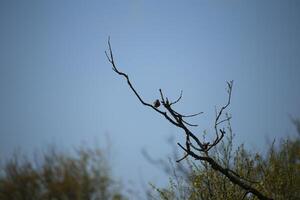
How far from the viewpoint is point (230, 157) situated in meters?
6.56

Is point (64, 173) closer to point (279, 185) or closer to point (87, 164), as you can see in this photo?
point (87, 164)

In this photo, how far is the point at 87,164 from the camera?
61.4ft

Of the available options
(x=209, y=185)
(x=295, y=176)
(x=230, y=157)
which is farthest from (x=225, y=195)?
(x=295, y=176)

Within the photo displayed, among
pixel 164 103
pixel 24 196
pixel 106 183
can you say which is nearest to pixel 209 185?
pixel 164 103

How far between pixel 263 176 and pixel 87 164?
13660mm

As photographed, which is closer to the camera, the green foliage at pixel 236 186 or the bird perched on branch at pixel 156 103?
the bird perched on branch at pixel 156 103

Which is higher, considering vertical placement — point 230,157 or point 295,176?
point 230,157

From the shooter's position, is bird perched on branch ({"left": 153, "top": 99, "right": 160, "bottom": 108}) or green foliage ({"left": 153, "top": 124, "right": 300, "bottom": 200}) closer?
bird perched on branch ({"left": 153, "top": 99, "right": 160, "bottom": 108})

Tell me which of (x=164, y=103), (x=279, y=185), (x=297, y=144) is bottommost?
(x=164, y=103)

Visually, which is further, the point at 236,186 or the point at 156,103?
the point at 236,186

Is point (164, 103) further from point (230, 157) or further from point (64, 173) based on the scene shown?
point (64, 173)

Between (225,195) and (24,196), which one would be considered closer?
(225,195)

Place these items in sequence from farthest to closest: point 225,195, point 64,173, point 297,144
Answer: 1. point 64,173
2. point 297,144
3. point 225,195

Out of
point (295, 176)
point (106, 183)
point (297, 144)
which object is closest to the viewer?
point (295, 176)
